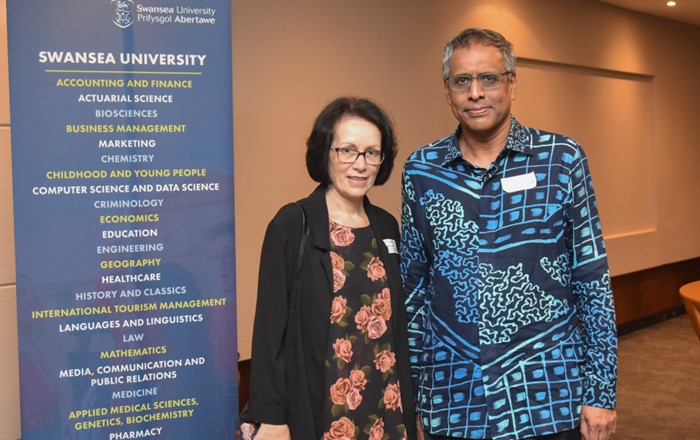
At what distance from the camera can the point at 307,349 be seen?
75.3 inches

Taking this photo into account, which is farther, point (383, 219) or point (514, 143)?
point (383, 219)

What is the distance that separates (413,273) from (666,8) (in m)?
6.65

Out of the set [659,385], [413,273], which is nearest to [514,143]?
[413,273]

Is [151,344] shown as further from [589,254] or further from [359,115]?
[589,254]

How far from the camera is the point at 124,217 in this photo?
2.12 meters

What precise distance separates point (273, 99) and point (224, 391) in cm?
239

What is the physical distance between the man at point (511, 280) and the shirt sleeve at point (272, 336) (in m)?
0.43

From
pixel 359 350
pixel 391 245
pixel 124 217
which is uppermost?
pixel 124 217

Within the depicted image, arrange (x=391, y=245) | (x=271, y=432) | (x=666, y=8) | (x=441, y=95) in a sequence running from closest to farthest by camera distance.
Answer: (x=271, y=432) < (x=391, y=245) < (x=441, y=95) < (x=666, y=8)

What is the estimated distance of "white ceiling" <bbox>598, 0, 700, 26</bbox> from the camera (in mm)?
7129

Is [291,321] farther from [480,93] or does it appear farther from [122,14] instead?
[122,14]

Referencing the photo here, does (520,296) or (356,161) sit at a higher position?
(356,161)

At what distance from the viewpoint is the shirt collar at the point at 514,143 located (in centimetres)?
195

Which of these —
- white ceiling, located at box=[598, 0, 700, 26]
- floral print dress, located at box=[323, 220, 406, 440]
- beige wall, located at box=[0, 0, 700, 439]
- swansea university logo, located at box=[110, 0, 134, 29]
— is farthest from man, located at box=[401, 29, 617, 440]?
white ceiling, located at box=[598, 0, 700, 26]
